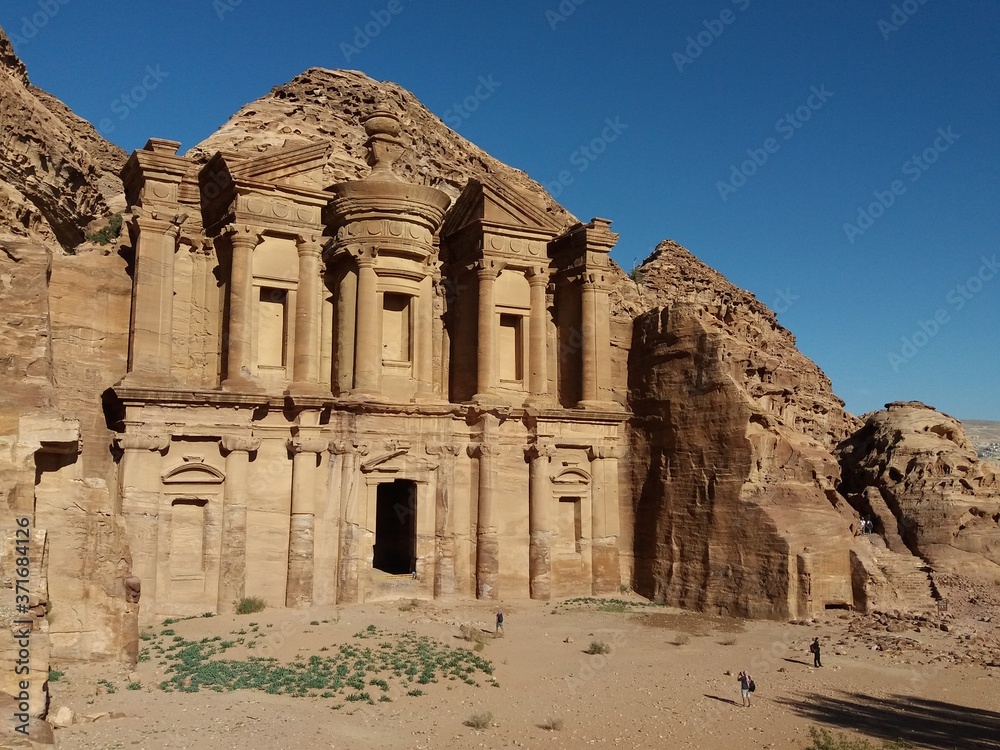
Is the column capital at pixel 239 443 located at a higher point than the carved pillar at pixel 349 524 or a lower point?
higher

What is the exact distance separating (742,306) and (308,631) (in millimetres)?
27188

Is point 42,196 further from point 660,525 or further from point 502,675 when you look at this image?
point 660,525

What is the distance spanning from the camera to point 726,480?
24156 mm

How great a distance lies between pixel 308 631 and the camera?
64.0 feet

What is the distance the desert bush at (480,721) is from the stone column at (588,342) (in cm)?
1396

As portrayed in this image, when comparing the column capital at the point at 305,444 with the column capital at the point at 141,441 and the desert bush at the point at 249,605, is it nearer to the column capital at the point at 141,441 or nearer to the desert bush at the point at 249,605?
the column capital at the point at 141,441

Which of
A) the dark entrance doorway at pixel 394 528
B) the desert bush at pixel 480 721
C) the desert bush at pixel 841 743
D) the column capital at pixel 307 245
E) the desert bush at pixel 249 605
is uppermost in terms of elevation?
the column capital at pixel 307 245

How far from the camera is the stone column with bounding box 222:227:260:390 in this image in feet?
74.7

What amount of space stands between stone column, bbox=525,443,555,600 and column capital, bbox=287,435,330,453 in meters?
6.50

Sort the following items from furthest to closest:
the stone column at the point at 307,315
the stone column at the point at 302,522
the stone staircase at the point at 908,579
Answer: the stone column at the point at 307,315 < the stone staircase at the point at 908,579 < the stone column at the point at 302,522

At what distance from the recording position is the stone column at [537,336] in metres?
27.0

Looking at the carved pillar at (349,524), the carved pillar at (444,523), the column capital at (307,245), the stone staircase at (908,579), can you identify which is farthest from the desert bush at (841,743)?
the column capital at (307,245)

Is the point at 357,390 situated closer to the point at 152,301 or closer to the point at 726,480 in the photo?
the point at 152,301

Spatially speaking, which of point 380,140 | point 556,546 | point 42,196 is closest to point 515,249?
point 380,140
